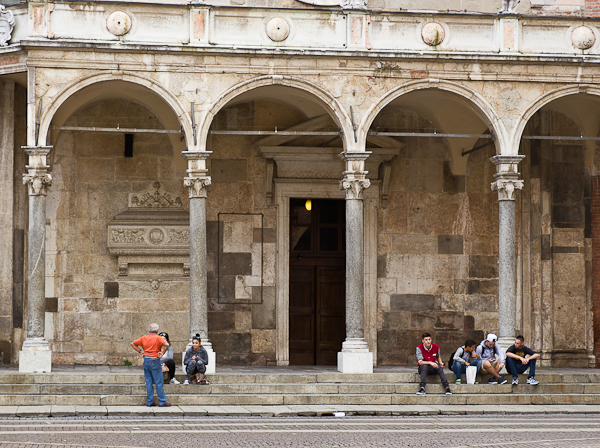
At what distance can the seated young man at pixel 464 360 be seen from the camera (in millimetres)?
15492

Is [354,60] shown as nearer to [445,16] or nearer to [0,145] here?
[445,16]

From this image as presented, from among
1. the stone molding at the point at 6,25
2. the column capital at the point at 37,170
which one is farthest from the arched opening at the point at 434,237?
the stone molding at the point at 6,25

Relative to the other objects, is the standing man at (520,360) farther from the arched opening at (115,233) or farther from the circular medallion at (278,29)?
the circular medallion at (278,29)

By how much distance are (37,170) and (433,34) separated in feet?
24.2

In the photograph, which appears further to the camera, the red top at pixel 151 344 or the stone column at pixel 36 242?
the stone column at pixel 36 242

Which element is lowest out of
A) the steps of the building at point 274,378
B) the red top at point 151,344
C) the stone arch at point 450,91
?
the steps of the building at point 274,378

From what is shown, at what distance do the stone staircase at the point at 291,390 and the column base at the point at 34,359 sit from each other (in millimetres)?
351

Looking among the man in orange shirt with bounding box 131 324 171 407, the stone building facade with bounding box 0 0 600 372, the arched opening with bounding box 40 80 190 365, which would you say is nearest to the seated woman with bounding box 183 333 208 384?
the stone building facade with bounding box 0 0 600 372

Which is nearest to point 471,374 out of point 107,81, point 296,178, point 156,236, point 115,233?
point 296,178

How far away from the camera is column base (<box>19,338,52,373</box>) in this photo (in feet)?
49.6

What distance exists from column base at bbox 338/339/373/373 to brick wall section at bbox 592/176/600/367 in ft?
19.2

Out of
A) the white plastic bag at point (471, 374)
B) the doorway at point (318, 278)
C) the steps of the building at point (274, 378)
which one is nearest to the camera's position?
the steps of the building at point (274, 378)

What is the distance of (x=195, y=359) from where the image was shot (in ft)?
48.5

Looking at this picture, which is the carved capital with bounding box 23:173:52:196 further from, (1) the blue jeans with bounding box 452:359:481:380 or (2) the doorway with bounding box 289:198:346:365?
(1) the blue jeans with bounding box 452:359:481:380
